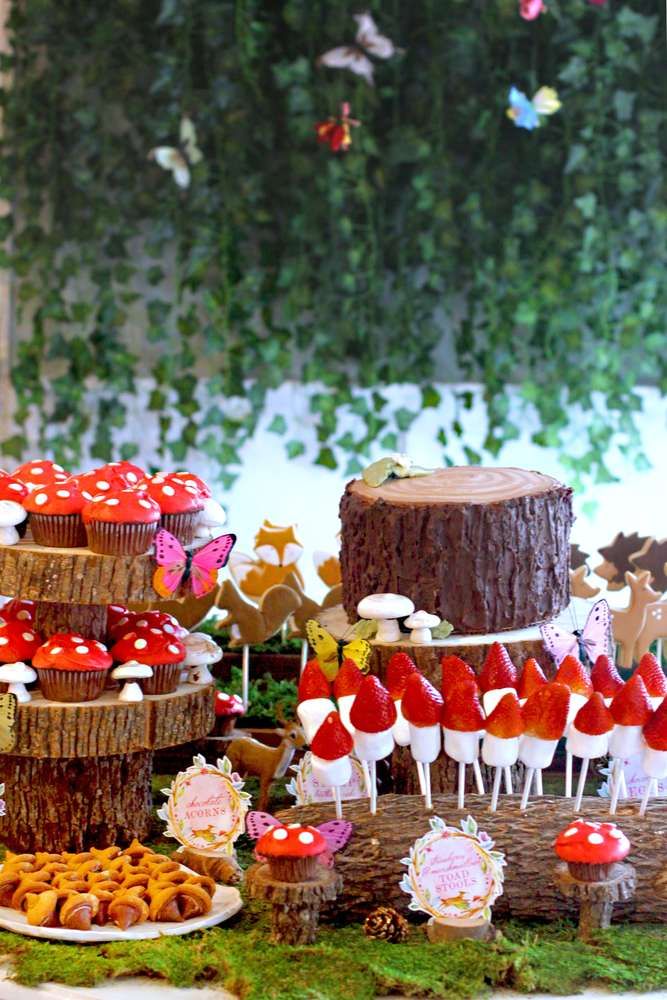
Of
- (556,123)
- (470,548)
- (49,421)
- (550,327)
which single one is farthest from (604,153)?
(470,548)

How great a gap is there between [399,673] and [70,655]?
17.4 inches

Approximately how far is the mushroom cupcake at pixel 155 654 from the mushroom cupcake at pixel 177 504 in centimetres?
14

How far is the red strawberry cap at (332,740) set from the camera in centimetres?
173

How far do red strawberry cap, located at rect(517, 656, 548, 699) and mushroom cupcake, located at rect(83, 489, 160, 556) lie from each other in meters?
0.53

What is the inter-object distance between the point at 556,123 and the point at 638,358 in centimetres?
69

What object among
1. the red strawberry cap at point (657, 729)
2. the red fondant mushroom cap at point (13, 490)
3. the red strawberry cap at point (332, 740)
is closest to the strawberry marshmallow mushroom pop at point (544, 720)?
the red strawberry cap at point (657, 729)

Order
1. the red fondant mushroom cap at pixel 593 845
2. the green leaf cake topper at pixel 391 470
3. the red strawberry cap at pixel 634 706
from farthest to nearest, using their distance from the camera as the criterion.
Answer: the green leaf cake topper at pixel 391 470 < the red strawberry cap at pixel 634 706 < the red fondant mushroom cap at pixel 593 845

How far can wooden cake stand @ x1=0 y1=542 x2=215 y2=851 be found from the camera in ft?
6.22

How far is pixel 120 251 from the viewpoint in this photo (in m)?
3.90

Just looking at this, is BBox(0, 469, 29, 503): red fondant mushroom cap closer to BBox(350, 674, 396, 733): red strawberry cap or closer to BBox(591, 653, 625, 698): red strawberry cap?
BBox(350, 674, 396, 733): red strawberry cap

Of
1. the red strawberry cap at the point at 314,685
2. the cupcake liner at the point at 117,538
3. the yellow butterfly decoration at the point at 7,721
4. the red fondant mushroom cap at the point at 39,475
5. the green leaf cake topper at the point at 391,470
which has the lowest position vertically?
the yellow butterfly decoration at the point at 7,721

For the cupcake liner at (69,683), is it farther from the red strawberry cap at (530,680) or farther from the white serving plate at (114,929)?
the red strawberry cap at (530,680)

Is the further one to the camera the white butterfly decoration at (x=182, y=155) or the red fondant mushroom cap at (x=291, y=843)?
the white butterfly decoration at (x=182, y=155)

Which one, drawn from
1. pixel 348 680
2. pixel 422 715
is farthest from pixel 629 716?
pixel 348 680
